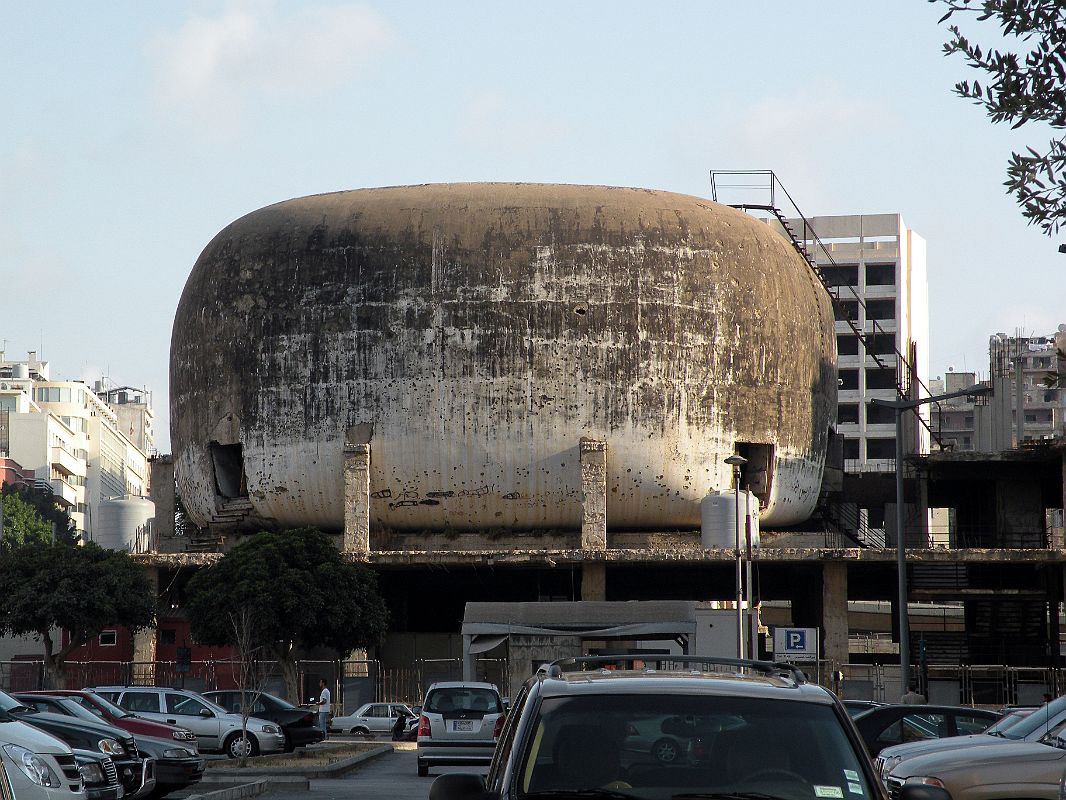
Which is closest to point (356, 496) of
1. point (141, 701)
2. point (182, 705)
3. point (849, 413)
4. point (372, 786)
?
point (182, 705)

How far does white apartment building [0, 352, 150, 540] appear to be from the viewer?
4151 inches

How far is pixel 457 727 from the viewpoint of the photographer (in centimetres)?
2377

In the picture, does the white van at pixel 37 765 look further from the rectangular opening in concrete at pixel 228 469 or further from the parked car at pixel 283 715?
the rectangular opening in concrete at pixel 228 469

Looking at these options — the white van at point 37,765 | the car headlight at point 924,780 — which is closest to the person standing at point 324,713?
the white van at point 37,765

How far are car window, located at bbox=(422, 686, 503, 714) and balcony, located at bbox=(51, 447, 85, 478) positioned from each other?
8875 centimetres

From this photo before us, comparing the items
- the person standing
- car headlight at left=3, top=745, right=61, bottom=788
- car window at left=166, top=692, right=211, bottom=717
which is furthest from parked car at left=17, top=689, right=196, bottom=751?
the person standing

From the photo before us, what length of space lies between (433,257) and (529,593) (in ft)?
41.8

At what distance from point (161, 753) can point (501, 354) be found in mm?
32625

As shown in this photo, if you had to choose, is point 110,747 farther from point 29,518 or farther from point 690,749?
point 29,518

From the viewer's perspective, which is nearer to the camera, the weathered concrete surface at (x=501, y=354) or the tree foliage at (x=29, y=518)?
the weathered concrete surface at (x=501, y=354)

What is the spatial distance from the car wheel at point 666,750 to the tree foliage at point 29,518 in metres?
66.6

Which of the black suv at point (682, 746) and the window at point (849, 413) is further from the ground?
the window at point (849, 413)

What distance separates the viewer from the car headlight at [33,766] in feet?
45.9

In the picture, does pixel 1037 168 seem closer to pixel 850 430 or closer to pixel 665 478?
pixel 665 478
